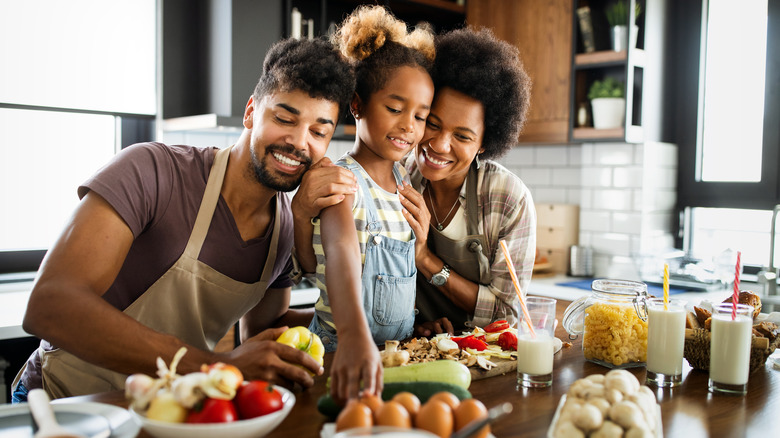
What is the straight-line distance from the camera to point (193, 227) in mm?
1777

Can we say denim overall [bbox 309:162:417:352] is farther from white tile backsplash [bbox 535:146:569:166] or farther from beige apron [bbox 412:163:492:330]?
white tile backsplash [bbox 535:146:569:166]

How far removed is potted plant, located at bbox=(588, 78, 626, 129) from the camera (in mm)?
3609

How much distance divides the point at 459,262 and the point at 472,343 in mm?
478

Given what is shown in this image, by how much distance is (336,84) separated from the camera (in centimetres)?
172

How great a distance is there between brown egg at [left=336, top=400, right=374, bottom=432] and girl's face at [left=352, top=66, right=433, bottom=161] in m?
0.96

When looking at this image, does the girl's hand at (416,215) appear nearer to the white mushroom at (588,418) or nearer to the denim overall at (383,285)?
the denim overall at (383,285)

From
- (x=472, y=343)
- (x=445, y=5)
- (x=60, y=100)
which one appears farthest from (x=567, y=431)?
(x=445, y=5)

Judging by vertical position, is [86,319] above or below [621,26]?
below

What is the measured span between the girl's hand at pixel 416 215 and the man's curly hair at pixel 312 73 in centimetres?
29

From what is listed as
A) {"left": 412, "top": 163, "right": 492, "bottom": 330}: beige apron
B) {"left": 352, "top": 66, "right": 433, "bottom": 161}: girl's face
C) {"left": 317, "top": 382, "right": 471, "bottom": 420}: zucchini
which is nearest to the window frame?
{"left": 412, "top": 163, "right": 492, "bottom": 330}: beige apron

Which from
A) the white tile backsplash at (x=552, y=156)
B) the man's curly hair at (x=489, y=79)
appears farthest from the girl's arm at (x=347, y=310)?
the white tile backsplash at (x=552, y=156)

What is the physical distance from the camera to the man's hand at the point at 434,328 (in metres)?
1.81

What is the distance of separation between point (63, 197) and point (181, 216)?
80.2 inches

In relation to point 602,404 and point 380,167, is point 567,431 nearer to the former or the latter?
point 602,404
